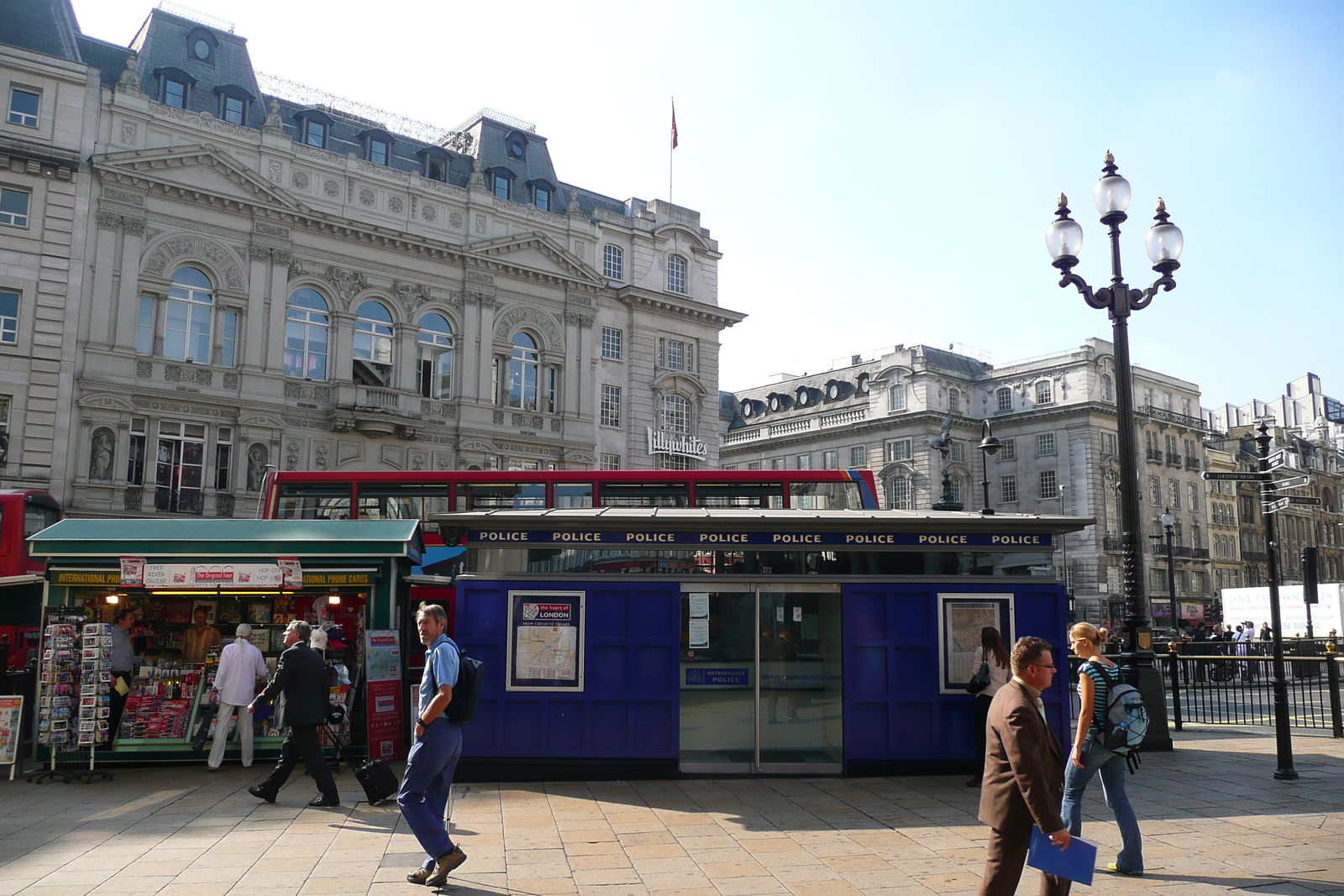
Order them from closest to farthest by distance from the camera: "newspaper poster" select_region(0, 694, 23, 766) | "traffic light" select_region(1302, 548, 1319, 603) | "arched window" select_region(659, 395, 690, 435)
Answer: "newspaper poster" select_region(0, 694, 23, 766), "traffic light" select_region(1302, 548, 1319, 603), "arched window" select_region(659, 395, 690, 435)

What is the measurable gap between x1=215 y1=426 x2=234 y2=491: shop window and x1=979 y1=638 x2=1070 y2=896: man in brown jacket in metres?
31.9

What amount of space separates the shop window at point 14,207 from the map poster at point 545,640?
1077 inches

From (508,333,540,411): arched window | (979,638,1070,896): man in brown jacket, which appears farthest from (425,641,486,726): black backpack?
(508,333,540,411): arched window

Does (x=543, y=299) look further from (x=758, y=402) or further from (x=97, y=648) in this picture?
(x=758, y=402)

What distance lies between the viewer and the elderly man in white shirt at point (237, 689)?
12719 millimetres

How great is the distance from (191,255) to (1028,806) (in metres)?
34.0

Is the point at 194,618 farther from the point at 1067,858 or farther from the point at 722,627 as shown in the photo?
the point at 1067,858

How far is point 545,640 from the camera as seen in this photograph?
11.7 m

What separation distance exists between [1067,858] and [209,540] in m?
11.3

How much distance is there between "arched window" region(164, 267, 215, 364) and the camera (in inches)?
1304

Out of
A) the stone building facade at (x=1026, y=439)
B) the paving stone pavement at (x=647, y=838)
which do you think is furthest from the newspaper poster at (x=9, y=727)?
the stone building facade at (x=1026, y=439)

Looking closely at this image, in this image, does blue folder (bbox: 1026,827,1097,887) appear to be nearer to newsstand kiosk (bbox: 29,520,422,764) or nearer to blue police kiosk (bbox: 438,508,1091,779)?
blue police kiosk (bbox: 438,508,1091,779)

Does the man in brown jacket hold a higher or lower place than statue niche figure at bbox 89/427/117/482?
lower

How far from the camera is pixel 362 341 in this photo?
36.9 metres
